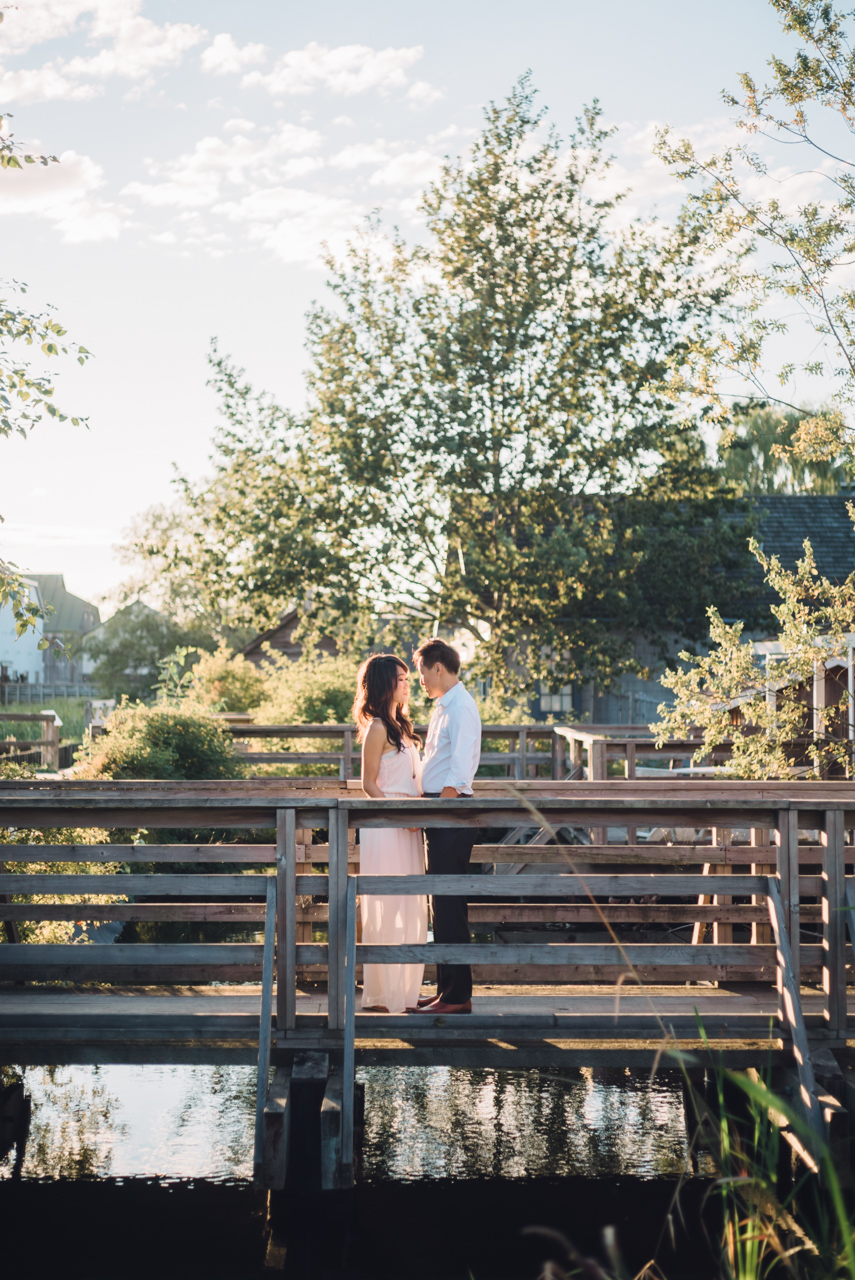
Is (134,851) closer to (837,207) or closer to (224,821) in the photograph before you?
(224,821)

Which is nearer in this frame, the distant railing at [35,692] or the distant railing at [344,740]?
the distant railing at [344,740]

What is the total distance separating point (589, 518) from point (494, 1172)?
55.0 feet

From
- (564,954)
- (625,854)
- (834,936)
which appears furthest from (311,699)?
(834,936)

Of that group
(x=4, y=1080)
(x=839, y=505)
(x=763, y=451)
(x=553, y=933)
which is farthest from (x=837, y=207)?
(x=763, y=451)

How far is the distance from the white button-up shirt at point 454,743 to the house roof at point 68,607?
316 ft

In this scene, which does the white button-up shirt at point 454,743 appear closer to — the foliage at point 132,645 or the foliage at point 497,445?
the foliage at point 497,445

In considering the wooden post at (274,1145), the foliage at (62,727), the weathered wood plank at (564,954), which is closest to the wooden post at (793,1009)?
the weathered wood plank at (564,954)

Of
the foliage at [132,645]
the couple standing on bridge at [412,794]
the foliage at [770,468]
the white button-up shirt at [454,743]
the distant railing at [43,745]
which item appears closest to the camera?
the couple standing on bridge at [412,794]

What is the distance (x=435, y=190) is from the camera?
23.0 m

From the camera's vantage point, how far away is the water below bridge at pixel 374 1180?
491cm

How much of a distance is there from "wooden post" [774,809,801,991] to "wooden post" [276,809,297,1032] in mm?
2186

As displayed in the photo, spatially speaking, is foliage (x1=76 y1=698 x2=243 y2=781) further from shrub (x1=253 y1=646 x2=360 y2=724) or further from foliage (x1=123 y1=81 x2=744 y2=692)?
foliage (x1=123 y1=81 x2=744 y2=692)

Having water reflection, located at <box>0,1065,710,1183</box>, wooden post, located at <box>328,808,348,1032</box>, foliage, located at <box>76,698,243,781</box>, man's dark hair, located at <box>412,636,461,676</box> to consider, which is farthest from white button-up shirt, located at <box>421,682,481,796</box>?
foliage, located at <box>76,698,243,781</box>

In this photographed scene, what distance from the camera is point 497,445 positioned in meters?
22.0
